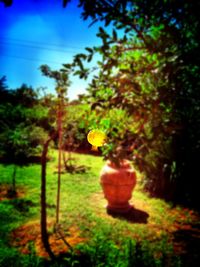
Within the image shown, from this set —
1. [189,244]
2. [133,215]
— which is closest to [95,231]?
[133,215]

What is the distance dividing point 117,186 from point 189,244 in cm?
215

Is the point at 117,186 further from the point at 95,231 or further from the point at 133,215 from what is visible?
the point at 95,231

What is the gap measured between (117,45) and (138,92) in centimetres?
62

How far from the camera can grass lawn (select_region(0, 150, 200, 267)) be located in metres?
3.46

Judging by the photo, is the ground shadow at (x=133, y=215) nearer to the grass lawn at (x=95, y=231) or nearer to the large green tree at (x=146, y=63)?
the grass lawn at (x=95, y=231)

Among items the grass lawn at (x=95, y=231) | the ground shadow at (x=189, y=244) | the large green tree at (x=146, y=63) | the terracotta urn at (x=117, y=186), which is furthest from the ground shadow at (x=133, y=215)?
the large green tree at (x=146, y=63)

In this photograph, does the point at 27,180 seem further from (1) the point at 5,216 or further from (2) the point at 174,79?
(2) the point at 174,79

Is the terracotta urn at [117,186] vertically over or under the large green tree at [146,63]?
under

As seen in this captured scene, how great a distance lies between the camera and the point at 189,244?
4895mm

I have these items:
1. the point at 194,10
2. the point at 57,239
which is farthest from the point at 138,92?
the point at 57,239

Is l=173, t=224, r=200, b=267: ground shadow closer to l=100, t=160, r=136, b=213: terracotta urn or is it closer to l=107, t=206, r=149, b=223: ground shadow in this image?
l=107, t=206, r=149, b=223: ground shadow

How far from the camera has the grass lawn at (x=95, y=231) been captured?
346 cm

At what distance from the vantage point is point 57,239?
15.2 ft

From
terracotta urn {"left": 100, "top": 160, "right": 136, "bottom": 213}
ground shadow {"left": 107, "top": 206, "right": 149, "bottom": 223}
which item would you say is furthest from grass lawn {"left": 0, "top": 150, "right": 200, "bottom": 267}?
terracotta urn {"left": 100, "top": 160, "right": 136, "bottom": 213}
